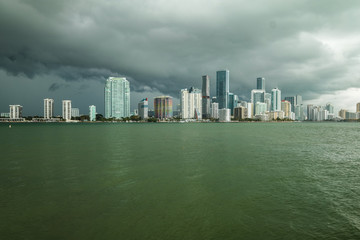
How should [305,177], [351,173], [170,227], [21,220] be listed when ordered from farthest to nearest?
[351,173] → [305,177] → [21,220] → [170,227]

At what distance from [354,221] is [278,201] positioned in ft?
16.7

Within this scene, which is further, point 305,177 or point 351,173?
point 351,173

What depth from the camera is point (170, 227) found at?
13930mm

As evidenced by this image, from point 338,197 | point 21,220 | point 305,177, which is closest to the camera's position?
point 21,220

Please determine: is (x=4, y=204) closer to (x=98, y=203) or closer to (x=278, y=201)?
(x=98, y=203)

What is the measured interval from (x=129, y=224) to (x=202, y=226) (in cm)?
474

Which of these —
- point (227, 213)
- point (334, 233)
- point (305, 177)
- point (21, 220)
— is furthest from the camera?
point (305, 177)

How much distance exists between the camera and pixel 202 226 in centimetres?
1408

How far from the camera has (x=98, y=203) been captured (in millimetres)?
17953

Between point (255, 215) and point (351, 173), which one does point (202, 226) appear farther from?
point (351, 173)

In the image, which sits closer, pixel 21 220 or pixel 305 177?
pixel 21 220

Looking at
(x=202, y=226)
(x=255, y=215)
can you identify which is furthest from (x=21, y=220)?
(x=255, y=215)

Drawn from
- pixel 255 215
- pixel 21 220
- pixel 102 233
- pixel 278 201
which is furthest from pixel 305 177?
pixel 21 220

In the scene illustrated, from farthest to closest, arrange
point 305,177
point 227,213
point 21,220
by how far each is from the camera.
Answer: point 305,177 → point 227,213 → point 21,220
